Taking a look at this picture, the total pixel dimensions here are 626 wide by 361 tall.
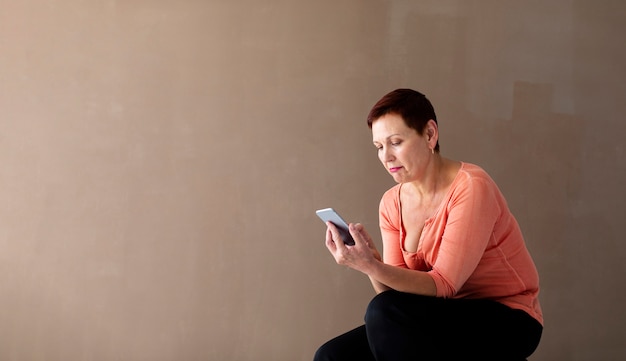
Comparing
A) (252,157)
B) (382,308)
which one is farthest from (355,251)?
(252,157)

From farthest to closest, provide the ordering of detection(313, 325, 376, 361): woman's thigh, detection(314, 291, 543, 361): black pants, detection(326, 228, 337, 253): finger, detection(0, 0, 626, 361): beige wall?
detection(0, 0, 626, 361): beige wall → detection(313, 325, 376, 361): woman's thigh → detection(326, 228, 337, 253): finger → detection(314, 291, 543, 361): black pants

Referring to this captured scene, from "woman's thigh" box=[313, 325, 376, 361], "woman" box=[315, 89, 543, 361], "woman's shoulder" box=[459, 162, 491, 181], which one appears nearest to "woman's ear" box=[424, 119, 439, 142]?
"woman" box=[315, 89, 543, 361]

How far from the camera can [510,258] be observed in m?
1.60

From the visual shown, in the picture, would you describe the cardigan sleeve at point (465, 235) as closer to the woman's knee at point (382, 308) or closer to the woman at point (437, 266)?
the woman at point (437, 266)

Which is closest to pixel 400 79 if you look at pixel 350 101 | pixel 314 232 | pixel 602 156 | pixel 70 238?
pixel 350 101

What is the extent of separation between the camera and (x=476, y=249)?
1.51 meters

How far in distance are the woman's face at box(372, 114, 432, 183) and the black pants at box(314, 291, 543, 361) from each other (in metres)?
0.34

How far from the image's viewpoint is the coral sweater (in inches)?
59.3

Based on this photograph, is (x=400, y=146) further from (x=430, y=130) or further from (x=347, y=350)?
(x=347, y=350)

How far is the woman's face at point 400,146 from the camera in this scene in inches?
64.1

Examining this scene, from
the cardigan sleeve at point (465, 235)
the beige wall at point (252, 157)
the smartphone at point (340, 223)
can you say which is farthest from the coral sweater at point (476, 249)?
the beige wall at point (252, 157)

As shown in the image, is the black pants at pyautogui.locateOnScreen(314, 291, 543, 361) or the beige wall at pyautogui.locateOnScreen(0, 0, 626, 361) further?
the beige wall at pyautogui.locateOnScreen(0, 0, 626, 361)

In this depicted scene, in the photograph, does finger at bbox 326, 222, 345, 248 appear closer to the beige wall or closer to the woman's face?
the woman's face

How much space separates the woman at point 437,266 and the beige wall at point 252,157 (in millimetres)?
1057
